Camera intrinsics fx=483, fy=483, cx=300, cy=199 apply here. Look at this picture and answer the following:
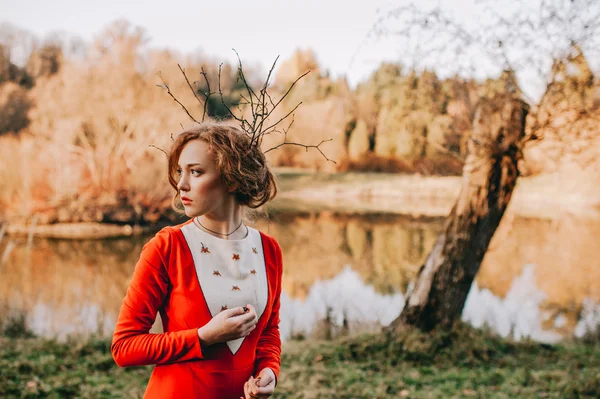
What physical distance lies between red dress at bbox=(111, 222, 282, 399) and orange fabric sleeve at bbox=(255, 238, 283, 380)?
14 centimetres

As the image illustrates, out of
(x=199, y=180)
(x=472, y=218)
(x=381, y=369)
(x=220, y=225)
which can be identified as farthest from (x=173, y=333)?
(x=472, y=218)

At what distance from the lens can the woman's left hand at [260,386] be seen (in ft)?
5.17

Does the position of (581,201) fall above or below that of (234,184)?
below

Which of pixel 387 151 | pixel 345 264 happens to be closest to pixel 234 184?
pixel 345 264

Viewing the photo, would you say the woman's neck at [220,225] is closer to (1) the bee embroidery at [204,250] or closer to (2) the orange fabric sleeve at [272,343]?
(1) the bee embroidery at [204,250]

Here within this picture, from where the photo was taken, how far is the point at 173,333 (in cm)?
154

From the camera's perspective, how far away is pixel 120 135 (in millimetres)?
20328

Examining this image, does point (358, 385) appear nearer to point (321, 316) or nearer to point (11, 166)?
point (321, 316)

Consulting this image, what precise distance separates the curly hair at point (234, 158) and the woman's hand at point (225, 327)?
0.45m

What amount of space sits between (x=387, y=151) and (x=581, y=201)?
44.1 feet

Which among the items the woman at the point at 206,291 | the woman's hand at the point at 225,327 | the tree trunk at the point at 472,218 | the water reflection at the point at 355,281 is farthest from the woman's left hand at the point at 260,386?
the tree trunk at the point at 472,218

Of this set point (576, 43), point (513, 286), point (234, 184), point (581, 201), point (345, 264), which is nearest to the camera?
point (234, 184)

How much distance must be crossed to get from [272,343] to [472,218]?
4484 millimetres

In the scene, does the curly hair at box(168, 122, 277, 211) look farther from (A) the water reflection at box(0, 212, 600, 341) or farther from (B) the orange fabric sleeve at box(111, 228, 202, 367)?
(A) the water reflection at box(0, 212, 600, 341)
